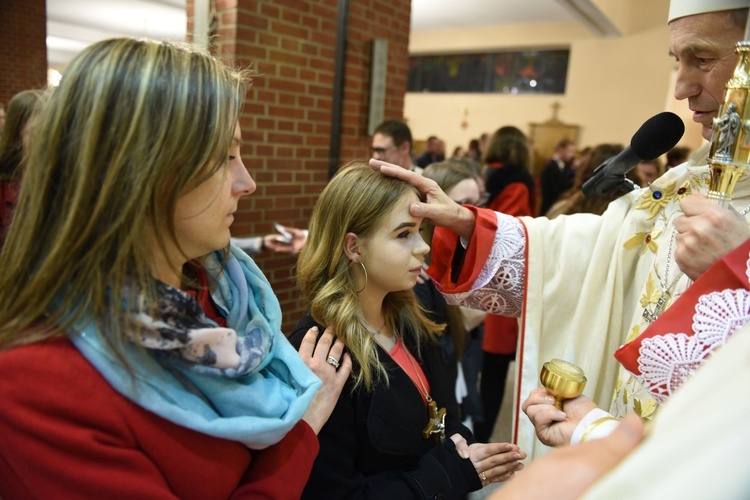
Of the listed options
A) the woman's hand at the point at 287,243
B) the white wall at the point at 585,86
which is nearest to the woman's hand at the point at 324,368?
the woman's hand at the point at 287,243

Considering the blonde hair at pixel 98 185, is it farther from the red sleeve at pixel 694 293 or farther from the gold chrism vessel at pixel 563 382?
the red sleeve at pixel 694 293

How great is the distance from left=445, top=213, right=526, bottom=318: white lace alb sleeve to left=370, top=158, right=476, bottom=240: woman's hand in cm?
11

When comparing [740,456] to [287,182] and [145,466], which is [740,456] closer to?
[145,466]

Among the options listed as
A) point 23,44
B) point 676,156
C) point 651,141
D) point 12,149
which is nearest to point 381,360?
point 651,141

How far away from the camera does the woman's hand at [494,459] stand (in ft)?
4.69

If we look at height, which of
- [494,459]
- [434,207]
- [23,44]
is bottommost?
[494,459]

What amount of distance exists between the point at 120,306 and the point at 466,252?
1116mm

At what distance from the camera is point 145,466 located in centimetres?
80

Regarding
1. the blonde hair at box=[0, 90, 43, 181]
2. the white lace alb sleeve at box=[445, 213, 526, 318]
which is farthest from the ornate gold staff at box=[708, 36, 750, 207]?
the blonde hair at box=[0, 90, 43, 181]

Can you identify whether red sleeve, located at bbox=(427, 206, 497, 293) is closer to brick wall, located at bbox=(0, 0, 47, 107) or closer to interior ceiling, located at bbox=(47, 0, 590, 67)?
interior ceiling, located at bbox=(47, 0, 590, 67)

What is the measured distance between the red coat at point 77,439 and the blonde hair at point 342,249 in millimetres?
Answer: 632

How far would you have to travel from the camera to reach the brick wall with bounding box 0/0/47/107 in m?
4.10

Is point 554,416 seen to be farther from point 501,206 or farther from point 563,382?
point 501,206

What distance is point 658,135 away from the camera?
149 centimetres
